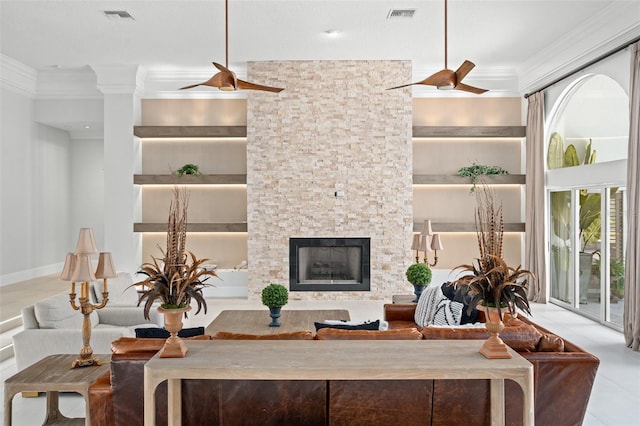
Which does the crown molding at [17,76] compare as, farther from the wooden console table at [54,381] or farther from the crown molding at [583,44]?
the crown molding at [583,44]

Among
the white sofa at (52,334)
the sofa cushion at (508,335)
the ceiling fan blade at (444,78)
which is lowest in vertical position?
the white sofa at (52,334)

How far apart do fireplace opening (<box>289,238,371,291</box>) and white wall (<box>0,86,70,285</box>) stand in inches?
188

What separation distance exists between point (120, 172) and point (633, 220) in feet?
23.5

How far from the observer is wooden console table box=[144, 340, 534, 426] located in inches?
86.7

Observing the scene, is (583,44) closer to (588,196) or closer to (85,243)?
(588,196)

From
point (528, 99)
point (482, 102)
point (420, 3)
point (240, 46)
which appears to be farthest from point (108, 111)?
point (528, 99)

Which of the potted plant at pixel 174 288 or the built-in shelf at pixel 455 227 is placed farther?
the built-in shelf at pixel 455 227

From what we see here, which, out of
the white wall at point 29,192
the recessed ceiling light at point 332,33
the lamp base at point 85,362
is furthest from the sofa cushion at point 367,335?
the white wall at point 29,192

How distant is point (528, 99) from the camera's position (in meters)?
7.92

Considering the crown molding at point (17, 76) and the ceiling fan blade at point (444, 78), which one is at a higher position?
the crown molding at point (17, 76)

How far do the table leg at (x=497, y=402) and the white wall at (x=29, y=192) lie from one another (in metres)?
8.11

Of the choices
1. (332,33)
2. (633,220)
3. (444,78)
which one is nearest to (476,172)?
(633,220)

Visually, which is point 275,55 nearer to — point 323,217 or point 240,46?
point 240,46

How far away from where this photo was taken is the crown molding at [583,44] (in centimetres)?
525
